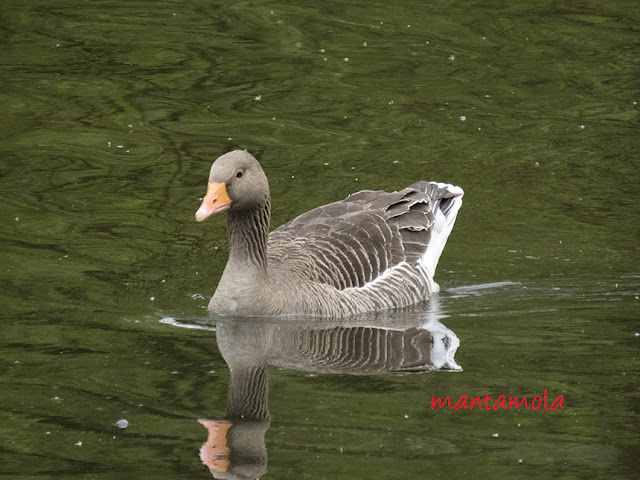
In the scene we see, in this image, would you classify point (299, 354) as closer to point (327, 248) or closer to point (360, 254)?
point (327, 248)

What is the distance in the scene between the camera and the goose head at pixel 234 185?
11.1 m

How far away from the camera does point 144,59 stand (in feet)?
64.5

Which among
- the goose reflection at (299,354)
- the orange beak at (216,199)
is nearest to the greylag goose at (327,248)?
the orange beak at (216,199)

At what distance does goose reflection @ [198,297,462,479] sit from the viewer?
8.84 m

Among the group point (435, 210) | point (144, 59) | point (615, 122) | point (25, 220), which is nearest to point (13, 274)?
point (25, 220)

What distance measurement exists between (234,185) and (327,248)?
1.44 m

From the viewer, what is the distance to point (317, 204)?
15.0 m

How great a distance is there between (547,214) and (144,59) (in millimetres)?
7707

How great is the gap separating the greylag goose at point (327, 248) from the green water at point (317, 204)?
0.39 metres

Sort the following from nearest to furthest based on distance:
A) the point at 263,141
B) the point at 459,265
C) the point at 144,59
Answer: the point at 459,265
the point at 263,141
the point at 144,59

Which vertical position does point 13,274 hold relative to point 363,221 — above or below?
below

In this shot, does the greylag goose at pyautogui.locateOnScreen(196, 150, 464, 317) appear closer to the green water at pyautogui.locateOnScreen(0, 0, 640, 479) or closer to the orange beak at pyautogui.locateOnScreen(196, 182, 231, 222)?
the orange beak at pyautogui.locateOnScreen(196, 182, 231, 222)

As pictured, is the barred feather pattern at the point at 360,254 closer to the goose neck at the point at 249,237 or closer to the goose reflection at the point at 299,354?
the goose reflection at the point at 299,354

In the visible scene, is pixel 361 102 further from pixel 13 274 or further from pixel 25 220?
pixel 13 274
